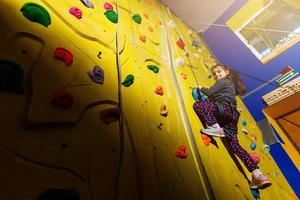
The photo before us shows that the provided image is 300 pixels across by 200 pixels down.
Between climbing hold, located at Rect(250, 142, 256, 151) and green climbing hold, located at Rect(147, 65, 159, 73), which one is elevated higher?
green climbing hold, located at Rect(147, 65, 159, 73)

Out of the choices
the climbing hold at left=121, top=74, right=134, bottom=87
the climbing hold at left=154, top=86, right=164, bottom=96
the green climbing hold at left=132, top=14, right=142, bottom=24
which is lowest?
the climbing hold at left=121, top=74, right=134, bottom=87

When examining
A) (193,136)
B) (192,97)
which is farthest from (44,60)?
(192,97)

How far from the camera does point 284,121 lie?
2.89 m

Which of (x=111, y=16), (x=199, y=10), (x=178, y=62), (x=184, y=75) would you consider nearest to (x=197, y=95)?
(x=184, y=75)

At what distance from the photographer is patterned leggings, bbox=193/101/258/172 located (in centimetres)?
187

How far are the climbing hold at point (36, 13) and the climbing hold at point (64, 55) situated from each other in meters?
0.16

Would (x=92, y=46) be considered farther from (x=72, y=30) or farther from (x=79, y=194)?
(x=79, y=194)

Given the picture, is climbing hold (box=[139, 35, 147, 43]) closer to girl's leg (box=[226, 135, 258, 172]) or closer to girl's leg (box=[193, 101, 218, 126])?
girl's leg (box=[193, 101, 218, 126])

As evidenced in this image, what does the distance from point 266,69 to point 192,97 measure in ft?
4.20

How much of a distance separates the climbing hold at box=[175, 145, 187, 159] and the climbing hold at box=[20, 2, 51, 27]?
0.94 m

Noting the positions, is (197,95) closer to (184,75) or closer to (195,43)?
(184,75)

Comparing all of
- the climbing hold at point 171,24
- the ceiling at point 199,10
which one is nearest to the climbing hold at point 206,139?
the climbing hold at point 171,24

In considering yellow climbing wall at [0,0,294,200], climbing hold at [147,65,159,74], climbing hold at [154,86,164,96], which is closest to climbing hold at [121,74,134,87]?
yellow climbing wall at [0,0,294,200]

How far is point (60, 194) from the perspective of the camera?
2.77 ft
